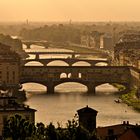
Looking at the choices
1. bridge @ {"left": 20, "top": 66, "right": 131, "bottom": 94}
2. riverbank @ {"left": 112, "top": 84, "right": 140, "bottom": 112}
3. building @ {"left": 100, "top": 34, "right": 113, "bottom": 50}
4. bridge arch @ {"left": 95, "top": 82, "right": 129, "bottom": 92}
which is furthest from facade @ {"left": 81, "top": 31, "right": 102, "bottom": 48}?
riverbank @ {"left": 112, "top": 84, "right": 140, "bottom": 112}

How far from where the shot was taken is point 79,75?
184ft

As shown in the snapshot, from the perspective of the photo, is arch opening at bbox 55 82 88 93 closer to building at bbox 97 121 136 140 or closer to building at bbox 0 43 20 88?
building at bbox 0 43 20 88

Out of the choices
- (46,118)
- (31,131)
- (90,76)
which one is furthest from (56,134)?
(90,76)

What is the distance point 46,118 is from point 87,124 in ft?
40.5

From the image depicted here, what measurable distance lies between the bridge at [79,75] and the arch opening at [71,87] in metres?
0.31

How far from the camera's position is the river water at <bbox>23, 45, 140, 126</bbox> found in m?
35.8

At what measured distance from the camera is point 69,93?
47594 mm

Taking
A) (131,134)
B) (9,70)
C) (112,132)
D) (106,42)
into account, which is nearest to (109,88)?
(9,70)

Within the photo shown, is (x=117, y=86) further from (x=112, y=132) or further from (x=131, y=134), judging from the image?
(x=131, y=134)

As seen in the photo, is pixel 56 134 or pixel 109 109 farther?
pixel 109 109

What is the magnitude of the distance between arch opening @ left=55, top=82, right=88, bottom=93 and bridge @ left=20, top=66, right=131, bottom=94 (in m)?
0.31

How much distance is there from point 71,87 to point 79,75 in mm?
4251

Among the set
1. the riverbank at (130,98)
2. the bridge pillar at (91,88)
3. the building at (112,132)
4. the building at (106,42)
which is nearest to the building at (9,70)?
the bridge pillar at (91,88)

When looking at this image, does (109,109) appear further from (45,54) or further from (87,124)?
(45,54)
